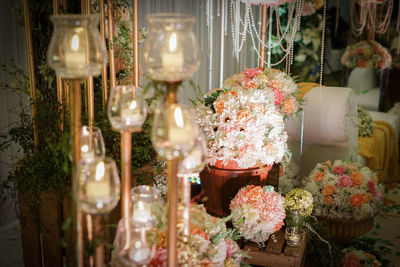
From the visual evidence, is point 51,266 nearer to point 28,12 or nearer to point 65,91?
point 65,91

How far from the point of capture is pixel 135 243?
1.06 m

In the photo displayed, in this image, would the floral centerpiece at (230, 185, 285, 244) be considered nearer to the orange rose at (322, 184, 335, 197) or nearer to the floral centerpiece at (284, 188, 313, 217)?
the floral centerpiece at (284, 188, 313, 217)

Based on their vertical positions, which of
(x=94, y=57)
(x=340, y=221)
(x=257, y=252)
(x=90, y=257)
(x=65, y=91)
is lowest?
(x=340, y=221)

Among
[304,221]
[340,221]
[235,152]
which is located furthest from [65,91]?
[340,221]

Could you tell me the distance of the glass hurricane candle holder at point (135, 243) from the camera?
105 centimetres

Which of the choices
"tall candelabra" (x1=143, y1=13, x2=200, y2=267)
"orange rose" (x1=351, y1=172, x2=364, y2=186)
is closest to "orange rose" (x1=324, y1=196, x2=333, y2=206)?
"orange rose" (x1=351, y1=172, x2=364, y2=186)

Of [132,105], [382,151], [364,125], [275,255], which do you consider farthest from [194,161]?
[382,151]

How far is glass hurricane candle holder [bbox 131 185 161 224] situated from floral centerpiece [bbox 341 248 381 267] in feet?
5.38

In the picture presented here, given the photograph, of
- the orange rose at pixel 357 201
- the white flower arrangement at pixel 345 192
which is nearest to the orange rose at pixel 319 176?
the white flower arrangement at pixel 345 192

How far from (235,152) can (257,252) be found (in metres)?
0.44

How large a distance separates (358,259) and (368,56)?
364 cm

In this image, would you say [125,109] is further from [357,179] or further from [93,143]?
[357,179]

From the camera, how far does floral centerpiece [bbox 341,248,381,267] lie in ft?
7.94

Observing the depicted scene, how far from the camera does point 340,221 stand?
2756 mm
